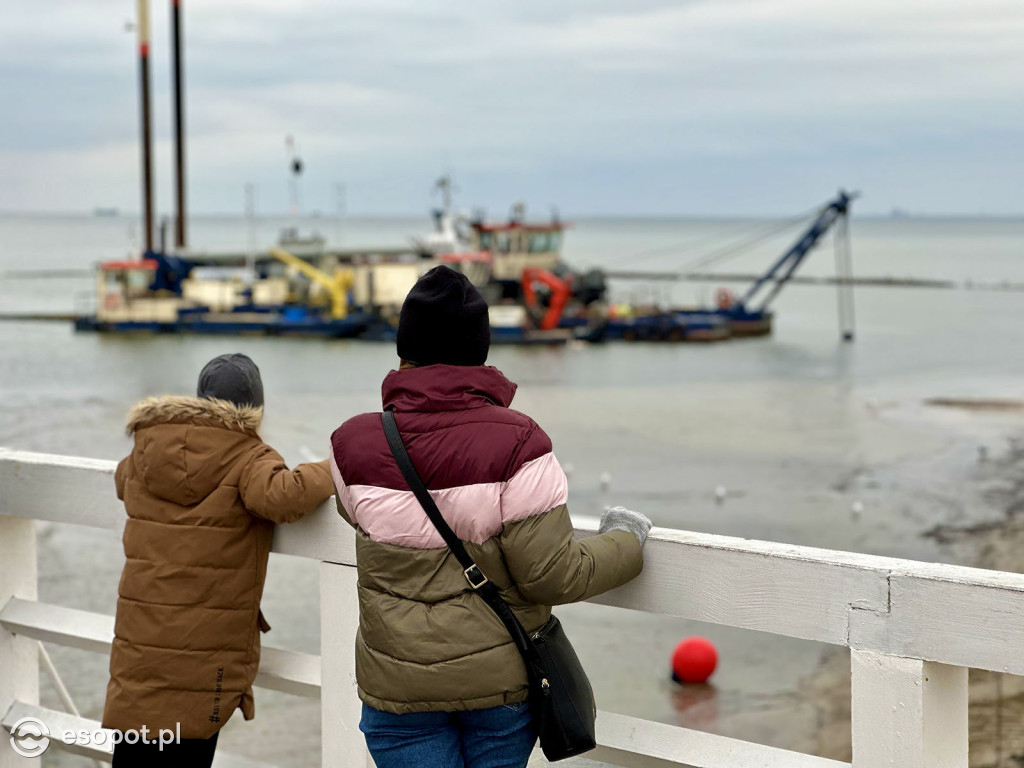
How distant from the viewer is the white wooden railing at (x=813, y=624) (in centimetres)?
174

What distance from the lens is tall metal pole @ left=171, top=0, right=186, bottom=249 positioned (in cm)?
4884

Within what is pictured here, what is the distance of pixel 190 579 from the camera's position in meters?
2.41

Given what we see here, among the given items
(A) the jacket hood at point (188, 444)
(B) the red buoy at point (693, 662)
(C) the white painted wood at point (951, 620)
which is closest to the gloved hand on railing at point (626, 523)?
(C) the white painted wood at point (951, 620)

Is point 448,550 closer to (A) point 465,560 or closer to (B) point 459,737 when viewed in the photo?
(A) point 465,560

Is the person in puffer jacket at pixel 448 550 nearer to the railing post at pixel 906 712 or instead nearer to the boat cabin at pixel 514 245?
the railing post at pixel 906 712

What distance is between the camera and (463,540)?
1870 mm

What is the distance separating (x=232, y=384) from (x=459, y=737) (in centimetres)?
89

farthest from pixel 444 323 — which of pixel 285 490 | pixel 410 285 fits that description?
pixel 410 285

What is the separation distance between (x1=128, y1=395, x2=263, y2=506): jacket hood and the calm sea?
99 centimetres

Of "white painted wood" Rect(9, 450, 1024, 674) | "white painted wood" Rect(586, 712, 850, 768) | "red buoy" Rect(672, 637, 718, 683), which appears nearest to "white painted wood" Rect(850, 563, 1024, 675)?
"white painted wood" Rect(9, 450, 1024, 674)

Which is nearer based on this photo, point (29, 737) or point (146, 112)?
point (29, 737)

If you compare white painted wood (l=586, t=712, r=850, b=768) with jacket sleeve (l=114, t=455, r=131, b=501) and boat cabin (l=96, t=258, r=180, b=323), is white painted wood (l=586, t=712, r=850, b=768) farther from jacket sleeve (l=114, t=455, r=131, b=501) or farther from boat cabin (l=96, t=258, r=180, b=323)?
boat cabin (l=96, t=258, r=180, b=323)

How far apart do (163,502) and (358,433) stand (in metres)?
0.69

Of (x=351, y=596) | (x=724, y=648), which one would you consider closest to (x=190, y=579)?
(x=351, y=596)
